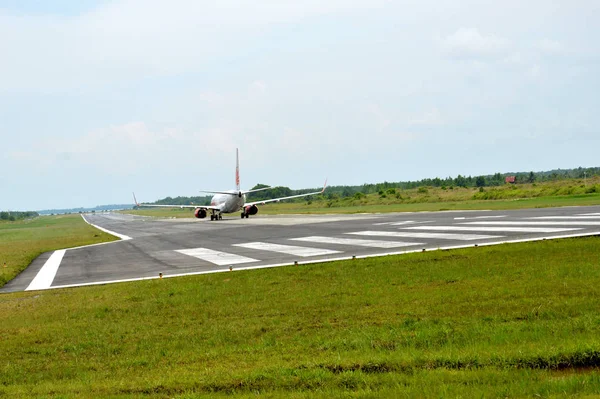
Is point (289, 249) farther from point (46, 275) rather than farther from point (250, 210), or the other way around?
point (250, 210)

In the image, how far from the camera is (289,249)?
2544 cm

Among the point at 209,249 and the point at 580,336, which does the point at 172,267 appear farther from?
the point at 580,336

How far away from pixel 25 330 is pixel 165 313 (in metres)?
2.70

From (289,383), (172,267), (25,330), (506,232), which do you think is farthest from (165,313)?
(506,232)

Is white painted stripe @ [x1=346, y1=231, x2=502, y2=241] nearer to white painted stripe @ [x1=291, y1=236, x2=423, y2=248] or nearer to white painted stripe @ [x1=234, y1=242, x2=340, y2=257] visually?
white painted stripe @ [x1=291, y1=236, x2=423, y2=248]

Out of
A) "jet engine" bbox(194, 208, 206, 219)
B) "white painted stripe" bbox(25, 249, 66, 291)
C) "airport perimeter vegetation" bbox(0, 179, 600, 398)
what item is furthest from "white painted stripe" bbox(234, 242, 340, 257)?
"jet engine" bbox(194, 208, 206, 219)

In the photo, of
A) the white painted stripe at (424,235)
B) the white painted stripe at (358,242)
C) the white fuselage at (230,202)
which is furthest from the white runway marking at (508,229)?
the white fuselage at (230,202)

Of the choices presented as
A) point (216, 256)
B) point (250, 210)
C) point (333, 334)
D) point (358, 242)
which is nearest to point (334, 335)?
point (333, 334)

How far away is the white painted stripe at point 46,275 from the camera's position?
19878mm

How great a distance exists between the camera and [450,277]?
13664mm

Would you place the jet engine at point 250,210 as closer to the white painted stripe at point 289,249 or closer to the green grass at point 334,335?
the white painted stripe at point 289,249

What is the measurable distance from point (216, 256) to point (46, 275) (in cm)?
662

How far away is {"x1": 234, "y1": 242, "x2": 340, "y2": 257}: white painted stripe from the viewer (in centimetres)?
2280

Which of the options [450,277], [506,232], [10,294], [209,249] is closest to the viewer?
[450,277]
